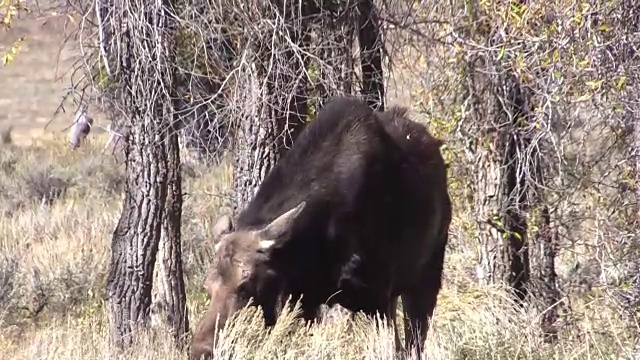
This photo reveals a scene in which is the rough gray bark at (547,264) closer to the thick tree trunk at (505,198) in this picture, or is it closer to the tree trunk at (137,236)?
the thick tree trunk at (505,198)

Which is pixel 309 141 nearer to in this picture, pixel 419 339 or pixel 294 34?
pixel 294 34

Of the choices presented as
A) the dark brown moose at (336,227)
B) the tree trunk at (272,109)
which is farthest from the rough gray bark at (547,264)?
the tree trunk at (272,109)

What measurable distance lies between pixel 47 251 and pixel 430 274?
631 cm

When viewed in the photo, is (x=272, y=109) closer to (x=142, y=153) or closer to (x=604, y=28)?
(x=142, y=153)

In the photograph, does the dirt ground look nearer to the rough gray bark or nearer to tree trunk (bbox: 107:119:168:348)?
the rough gray bark

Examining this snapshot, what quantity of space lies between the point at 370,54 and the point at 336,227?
276 cm

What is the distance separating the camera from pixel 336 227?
329 inches

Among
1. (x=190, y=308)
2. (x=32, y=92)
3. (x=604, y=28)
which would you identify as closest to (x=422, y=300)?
(x=190, y=308)

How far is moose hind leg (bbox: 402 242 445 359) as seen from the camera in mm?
9492

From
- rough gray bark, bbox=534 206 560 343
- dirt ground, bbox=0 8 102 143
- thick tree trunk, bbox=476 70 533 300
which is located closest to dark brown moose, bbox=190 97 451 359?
thick tree trunk, bbox=476 70 533 300

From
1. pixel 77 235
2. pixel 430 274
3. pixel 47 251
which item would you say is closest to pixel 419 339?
pixel 430 274

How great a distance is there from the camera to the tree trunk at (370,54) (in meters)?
10.3

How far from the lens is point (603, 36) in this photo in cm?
765

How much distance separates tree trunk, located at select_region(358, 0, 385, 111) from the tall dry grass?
213cm
